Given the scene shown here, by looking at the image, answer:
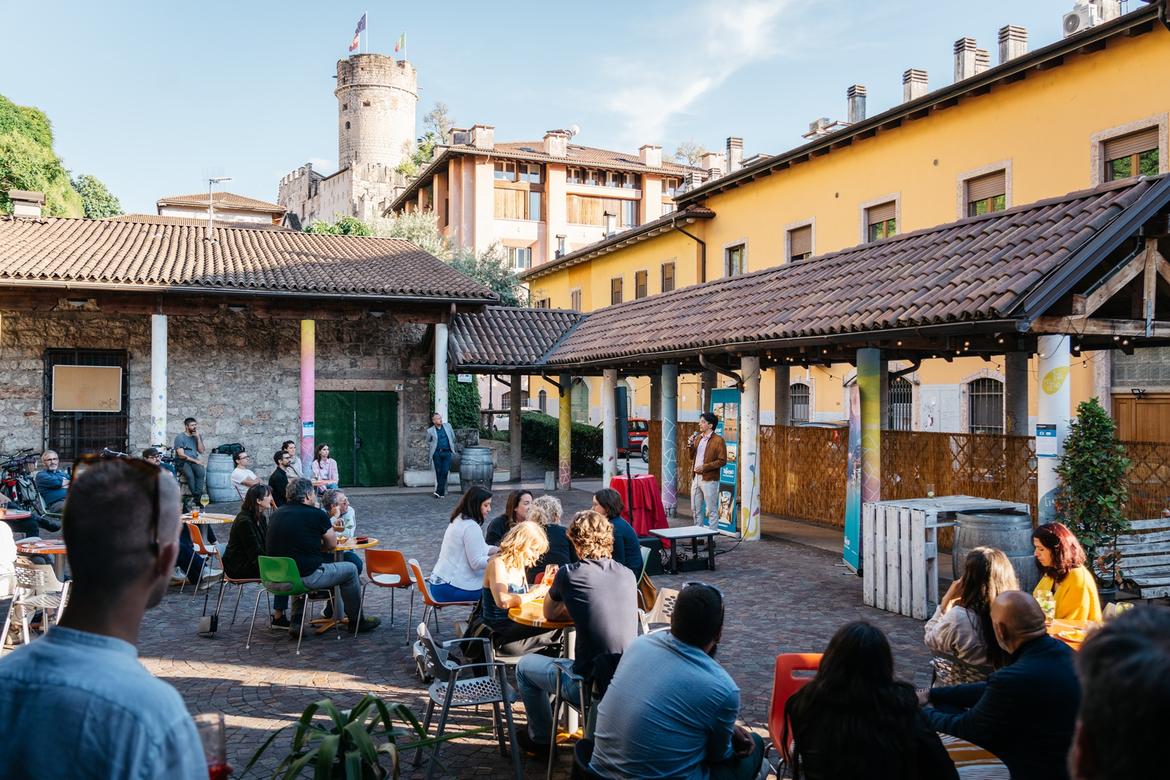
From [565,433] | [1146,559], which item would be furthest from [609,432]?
[1146,559]

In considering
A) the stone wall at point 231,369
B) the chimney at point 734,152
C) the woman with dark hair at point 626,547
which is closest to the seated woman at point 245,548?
the woman with dark hair at point 626,547

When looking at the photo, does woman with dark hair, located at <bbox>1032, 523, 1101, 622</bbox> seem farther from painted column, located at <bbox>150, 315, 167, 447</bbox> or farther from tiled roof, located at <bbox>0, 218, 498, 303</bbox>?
painted column, located at <bbox>150, 315, 167, 447</bbox>

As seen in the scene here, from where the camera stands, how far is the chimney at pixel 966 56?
64.5ft

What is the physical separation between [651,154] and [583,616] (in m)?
45.7

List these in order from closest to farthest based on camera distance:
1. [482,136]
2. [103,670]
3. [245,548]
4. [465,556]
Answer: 1. [103,670]
2. [465,556]
3. [245,548]
4. [482,136]

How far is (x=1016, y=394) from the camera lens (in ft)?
38.6

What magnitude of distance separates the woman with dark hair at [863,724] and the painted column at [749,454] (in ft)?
33.1

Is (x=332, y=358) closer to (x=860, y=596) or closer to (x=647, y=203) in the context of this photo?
(x=860, y=596)

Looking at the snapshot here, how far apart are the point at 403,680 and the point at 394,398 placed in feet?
46.5

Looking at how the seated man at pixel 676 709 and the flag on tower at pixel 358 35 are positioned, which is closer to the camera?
the seated man at pixel 676 709

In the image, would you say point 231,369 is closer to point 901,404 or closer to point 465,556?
point 465,556

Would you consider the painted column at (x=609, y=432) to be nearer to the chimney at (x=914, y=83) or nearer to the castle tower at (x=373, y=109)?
the chimney at (x=914, y=83)

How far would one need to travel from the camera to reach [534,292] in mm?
38438

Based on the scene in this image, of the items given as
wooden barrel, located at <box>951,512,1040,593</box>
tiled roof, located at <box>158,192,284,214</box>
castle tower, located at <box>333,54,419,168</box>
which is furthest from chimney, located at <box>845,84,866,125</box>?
castle tower, located at <box>333,54,419,168</box>
